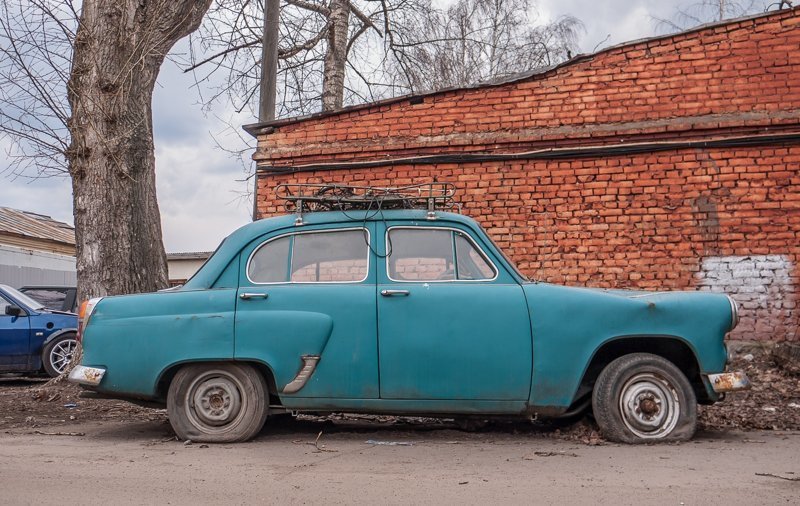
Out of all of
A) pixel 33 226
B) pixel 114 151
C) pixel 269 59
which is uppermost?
pixel 269 59

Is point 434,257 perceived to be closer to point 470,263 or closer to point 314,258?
point 470,263

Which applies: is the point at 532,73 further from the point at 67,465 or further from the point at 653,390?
the point at 67,465

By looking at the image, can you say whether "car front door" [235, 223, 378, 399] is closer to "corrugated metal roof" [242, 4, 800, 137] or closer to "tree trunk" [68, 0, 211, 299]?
"tree trunk" [68, 0, 211, 299]

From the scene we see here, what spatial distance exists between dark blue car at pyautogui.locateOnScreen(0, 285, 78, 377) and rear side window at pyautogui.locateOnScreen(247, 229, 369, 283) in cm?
634

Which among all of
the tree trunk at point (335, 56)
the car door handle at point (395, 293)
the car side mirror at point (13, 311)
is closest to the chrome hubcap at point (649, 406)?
the car door handle at point (395, 293)

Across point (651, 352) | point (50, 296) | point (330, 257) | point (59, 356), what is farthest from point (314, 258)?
point (50, 296)

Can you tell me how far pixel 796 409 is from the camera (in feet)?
22.0

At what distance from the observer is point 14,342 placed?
35.4 ft

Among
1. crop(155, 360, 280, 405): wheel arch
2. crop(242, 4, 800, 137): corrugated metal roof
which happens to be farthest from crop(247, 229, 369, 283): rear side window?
crop(242, 4, 800, 137): corrugated metal roof

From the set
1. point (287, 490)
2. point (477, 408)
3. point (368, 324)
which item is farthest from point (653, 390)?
point (287, 490)

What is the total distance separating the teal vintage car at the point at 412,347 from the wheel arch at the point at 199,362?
0.01m

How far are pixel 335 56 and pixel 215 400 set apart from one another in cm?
1303

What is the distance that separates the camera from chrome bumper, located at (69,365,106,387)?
544 centimetres

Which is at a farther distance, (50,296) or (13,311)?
(50,296)
